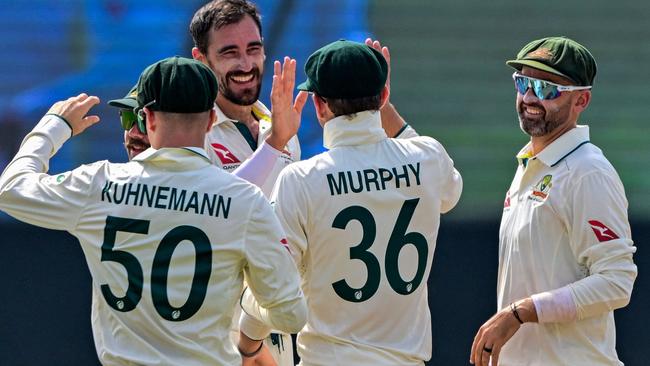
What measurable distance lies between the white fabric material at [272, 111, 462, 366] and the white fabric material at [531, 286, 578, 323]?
40 centimetres

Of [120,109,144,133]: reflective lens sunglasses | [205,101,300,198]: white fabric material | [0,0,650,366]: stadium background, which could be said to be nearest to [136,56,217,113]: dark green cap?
[120,109,144,133]: reflective lens sunglasses

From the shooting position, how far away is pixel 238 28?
4379 mm

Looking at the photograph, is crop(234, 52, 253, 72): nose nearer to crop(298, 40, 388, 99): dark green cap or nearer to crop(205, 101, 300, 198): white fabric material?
crop(205, 101, 300, 198): white fabric material

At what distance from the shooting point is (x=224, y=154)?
4.28m

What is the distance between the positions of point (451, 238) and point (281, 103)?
2.46 m

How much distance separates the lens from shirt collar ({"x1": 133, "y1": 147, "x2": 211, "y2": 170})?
330cm

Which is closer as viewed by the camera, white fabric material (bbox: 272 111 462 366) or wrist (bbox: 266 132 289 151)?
white fabric material (bbox: 272 111 462 366)

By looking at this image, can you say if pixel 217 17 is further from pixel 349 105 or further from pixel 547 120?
pixel 547 120

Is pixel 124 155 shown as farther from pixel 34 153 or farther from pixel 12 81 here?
pixel 34 153

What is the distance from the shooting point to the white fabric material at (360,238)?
3.61m

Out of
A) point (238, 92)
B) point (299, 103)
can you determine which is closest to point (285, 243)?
point (299, 103)

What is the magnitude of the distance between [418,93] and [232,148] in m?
2.05

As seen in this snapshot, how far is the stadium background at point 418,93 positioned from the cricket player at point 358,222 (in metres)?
2.35

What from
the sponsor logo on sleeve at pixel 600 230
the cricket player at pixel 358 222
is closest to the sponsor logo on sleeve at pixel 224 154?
the cricket player at pixel 358 222
